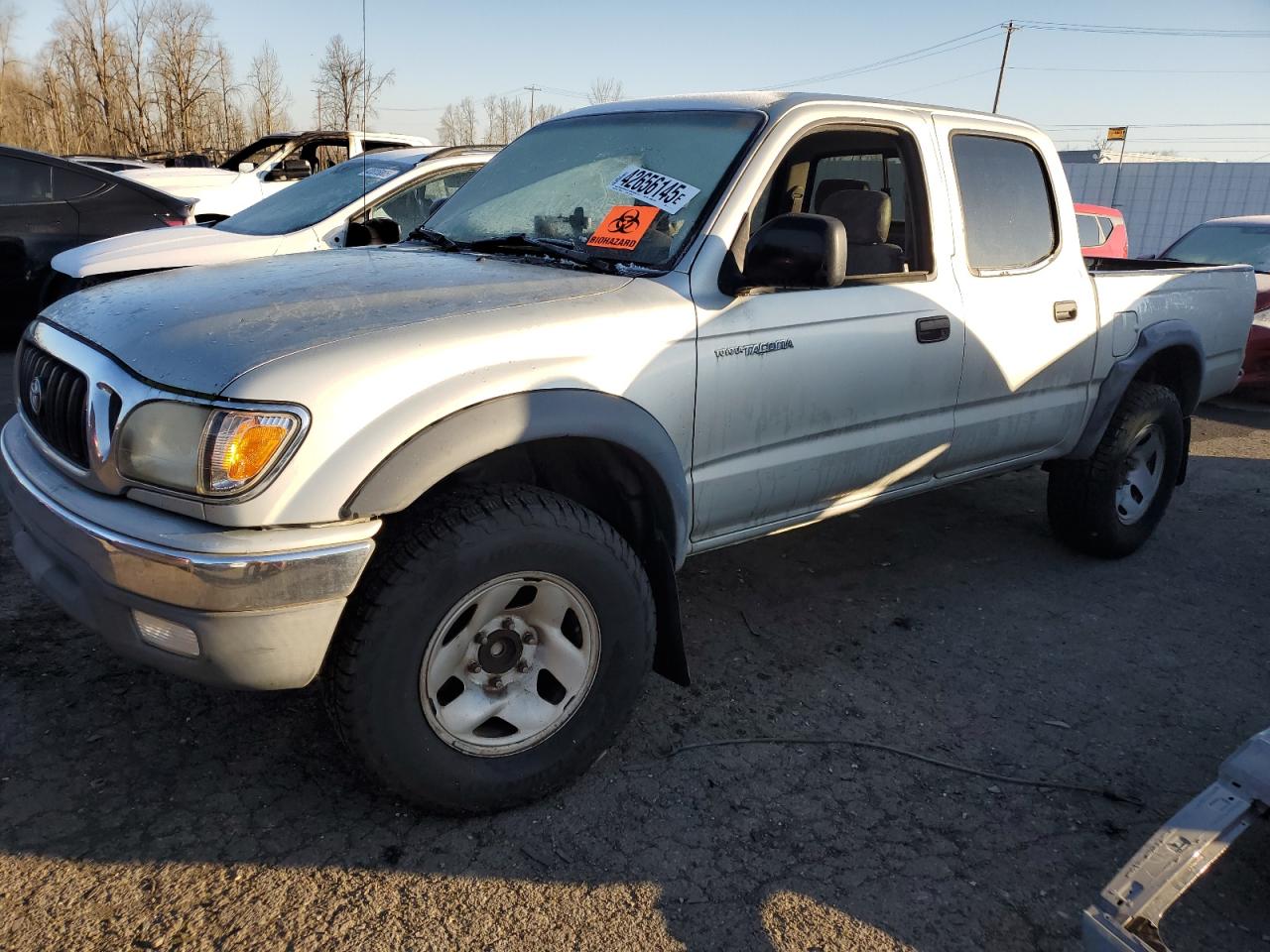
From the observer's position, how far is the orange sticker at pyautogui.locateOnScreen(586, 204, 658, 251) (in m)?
2.87

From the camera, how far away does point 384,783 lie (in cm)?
229

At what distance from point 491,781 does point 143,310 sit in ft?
4.85

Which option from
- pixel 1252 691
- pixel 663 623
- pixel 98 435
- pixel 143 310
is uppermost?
pixel 143 310

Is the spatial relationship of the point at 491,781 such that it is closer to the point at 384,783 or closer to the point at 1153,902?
the point at 384,783

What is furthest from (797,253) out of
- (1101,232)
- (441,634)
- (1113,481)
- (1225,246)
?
(1101,232)

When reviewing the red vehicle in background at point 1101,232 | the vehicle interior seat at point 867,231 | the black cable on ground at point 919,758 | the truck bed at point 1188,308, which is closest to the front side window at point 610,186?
the vehicle interior seat at point 867,231

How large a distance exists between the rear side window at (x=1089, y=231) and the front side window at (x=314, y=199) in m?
6.86

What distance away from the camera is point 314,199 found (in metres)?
6.30

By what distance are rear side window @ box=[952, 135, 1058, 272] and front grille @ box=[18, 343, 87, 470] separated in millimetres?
2904

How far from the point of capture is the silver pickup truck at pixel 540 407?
80.4 inches

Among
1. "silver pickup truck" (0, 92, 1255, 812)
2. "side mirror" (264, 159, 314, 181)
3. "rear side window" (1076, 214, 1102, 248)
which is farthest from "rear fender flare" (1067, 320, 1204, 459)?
"side mirror" (264, 159, 314, 181)

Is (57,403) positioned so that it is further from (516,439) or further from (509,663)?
(509,663)

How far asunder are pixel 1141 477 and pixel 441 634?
366 centimetres

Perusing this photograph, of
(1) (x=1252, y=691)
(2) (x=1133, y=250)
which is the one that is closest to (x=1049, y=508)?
(1) (x=1252, y=691)
